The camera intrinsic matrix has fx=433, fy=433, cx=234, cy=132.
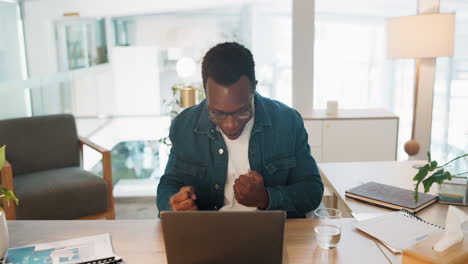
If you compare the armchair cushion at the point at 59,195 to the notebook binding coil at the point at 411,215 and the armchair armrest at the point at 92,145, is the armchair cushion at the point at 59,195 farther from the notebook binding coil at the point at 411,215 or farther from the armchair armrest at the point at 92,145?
the notebook binding coil at the point at 411,215

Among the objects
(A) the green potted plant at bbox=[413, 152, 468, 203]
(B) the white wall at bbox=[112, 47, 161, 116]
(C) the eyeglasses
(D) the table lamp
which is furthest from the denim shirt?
(B) the white wall at bbox=[112, 47, 161, 116]

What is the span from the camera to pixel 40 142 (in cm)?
329

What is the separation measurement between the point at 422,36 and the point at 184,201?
2.56 meters

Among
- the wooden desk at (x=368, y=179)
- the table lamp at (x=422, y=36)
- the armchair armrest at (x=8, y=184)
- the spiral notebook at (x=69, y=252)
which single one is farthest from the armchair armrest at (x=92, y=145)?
the table lamp at (x=422, y=36)

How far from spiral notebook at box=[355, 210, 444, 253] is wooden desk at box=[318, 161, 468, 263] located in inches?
4.5

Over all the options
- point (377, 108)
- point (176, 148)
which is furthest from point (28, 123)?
point (377, 108)

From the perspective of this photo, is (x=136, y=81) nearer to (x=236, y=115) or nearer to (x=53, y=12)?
(x=53, y=12)

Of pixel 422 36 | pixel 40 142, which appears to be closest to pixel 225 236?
pixel 40 142

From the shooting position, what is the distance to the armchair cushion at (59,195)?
2.80 m

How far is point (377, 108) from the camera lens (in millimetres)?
3955

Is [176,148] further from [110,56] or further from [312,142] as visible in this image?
[110,56]

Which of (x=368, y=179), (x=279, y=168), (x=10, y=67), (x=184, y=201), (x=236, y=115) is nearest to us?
(x=184, y=201)

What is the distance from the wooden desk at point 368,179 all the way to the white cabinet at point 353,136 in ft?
3.97

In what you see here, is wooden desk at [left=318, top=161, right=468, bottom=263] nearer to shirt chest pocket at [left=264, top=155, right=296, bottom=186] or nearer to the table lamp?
shirt chest pocket at [left=264, top=155, right=296, bottom=186]
